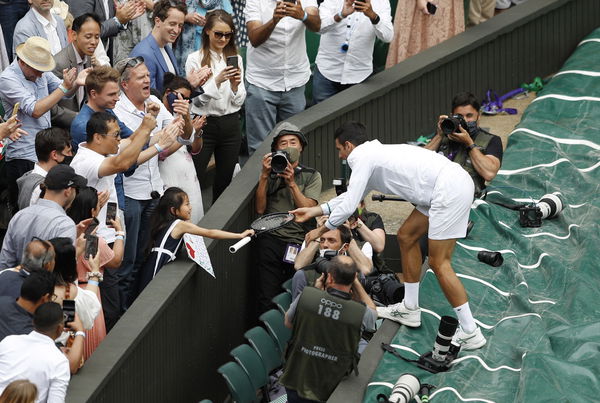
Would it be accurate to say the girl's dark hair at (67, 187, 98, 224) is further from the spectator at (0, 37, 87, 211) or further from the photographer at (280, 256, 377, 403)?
the photographer at (280, 256, 377, 403)

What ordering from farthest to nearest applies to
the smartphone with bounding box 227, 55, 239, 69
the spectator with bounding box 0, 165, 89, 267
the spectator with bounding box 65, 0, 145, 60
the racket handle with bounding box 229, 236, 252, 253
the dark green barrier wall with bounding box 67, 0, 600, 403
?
1. the spectator with bounding box 65, 0, 145, 60
2. the smartphone with bounding box 227, 55, 239, 69
3. the racket handle with bounding box 229, 236, 252, 253
4. the dark green barrier wall with bounding box 67, 0, 600, 403
5. the spectator with bounding box 0, 165, 89, 267

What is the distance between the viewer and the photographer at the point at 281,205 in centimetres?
932

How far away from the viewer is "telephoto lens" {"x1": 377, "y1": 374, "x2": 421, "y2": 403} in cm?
742

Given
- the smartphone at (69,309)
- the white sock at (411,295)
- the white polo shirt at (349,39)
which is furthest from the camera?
the white polo shirt at (349,39)

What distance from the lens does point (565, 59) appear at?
44.5 feet

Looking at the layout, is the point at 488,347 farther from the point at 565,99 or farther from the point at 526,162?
the point at 565,99

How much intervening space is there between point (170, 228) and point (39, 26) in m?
2.36

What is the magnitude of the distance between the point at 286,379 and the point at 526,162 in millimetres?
4364

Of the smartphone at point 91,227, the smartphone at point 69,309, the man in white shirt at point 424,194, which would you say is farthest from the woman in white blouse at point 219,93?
the smartphone at point 69,309

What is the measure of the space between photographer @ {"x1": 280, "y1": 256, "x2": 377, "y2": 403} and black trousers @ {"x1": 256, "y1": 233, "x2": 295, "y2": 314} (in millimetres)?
1714

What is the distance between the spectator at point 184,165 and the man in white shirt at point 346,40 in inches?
76.8

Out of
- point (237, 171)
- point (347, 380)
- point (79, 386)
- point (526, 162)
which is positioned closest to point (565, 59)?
point (526, 162)

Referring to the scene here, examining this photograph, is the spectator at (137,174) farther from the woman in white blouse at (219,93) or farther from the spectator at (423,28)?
the spectator at (423,28)

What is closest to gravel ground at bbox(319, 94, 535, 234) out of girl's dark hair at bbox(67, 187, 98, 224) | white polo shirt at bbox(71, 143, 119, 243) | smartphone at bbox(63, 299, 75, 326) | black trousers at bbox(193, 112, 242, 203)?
black trousers at bbox(193, 112, 242, 203)
